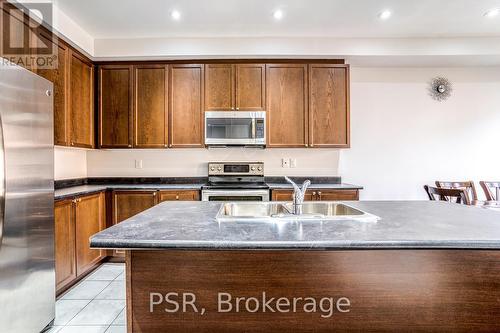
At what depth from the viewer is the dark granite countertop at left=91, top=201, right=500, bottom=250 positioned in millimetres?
1111

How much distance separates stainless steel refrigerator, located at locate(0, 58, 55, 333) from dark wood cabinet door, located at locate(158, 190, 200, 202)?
4.42 ft

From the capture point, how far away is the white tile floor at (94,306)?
6.99 ft

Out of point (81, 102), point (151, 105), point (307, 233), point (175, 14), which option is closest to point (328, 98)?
point (175, 14)

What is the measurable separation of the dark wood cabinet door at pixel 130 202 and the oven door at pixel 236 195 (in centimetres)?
65

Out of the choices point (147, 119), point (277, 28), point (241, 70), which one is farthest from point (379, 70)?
point (147, 119)

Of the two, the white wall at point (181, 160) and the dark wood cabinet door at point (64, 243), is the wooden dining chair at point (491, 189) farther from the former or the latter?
the dark wood cabinet door at point (64, 243)

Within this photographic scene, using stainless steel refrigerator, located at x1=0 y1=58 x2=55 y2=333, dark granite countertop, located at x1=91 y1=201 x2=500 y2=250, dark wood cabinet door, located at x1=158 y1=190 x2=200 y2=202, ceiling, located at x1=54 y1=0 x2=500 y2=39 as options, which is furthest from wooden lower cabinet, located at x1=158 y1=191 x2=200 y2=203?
ceiling, located at x1=54 y1=0 x2=500 y2=39

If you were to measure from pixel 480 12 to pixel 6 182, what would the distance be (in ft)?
14.4

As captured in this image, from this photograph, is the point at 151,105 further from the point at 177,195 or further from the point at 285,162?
the point at 285,162

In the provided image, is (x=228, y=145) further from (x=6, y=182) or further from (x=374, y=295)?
(x=374, y=295)

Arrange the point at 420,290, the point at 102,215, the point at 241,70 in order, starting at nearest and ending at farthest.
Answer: the point at 420,290, the point at 102,215, the point at 241,70

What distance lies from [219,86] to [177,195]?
145cm

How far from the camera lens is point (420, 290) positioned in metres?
1.26

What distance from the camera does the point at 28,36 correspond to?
252 cm
